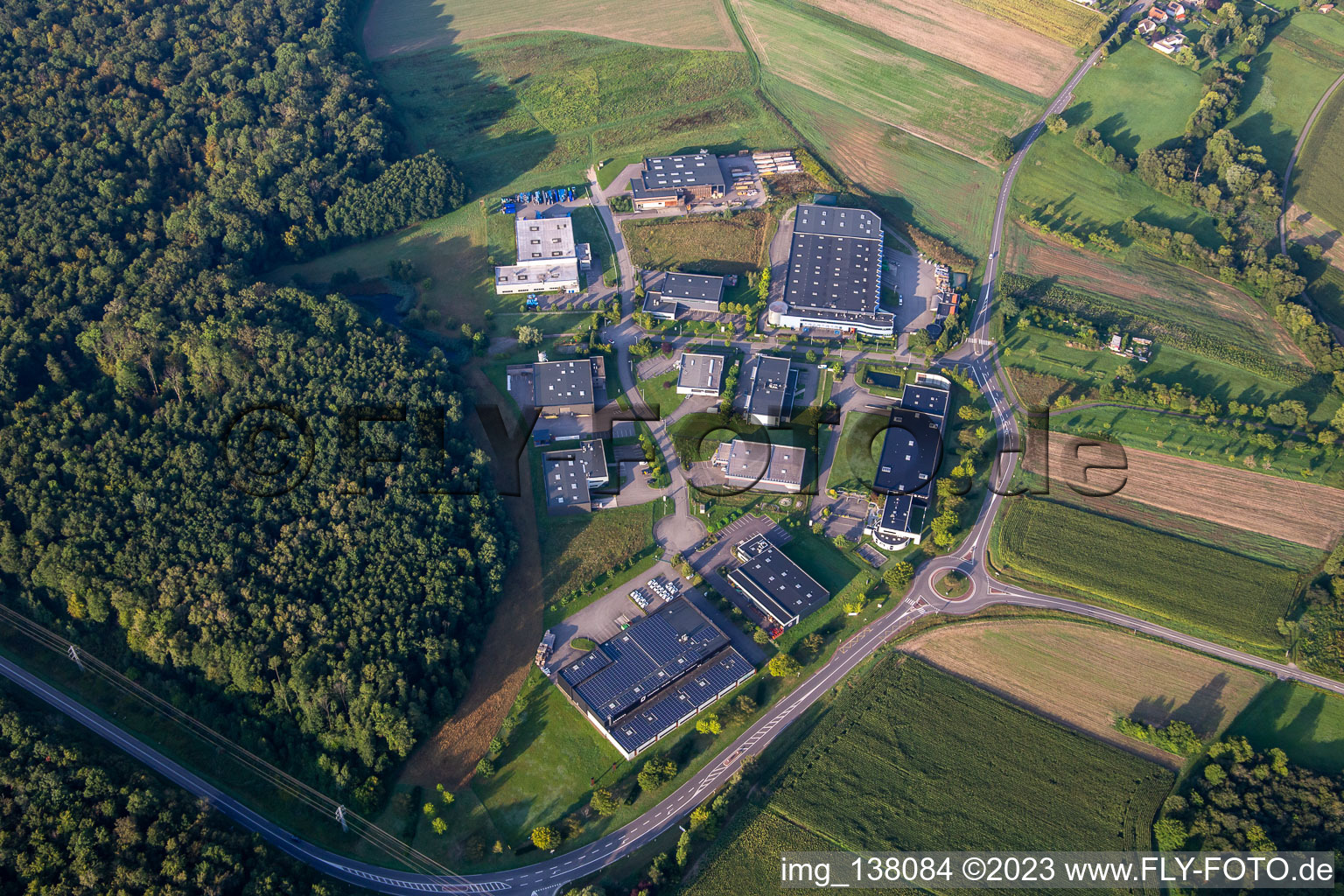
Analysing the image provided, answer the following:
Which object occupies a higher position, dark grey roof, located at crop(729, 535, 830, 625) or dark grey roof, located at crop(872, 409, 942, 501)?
dark grey roof, located at crop(872, 409, 942, 501)

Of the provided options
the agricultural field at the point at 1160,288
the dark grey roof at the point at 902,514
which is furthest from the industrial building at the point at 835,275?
the dark grey roof at the point at 902,514

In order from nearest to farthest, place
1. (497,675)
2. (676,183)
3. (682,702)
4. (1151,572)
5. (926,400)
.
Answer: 1. (682,702)
2. (497,675)
3. (1151,572)
4. (926,400)
5. (676,183)

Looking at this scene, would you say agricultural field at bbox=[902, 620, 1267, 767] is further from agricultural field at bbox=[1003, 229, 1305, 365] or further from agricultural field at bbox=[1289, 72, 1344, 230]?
agricultural field at bbox=[1289, 72, 1344, 230]

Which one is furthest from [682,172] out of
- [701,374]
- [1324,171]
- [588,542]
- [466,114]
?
[1324,171]

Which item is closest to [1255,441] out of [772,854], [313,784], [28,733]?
A: [772,854]

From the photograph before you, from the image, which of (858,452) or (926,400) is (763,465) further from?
(926,400)

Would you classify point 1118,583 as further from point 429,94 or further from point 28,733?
point 429,94

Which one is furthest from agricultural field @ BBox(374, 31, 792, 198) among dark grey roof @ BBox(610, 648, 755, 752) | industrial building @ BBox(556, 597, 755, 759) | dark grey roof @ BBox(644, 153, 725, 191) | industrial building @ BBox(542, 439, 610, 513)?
dark grey roof @ BBox(610, 648, 755, 752)
